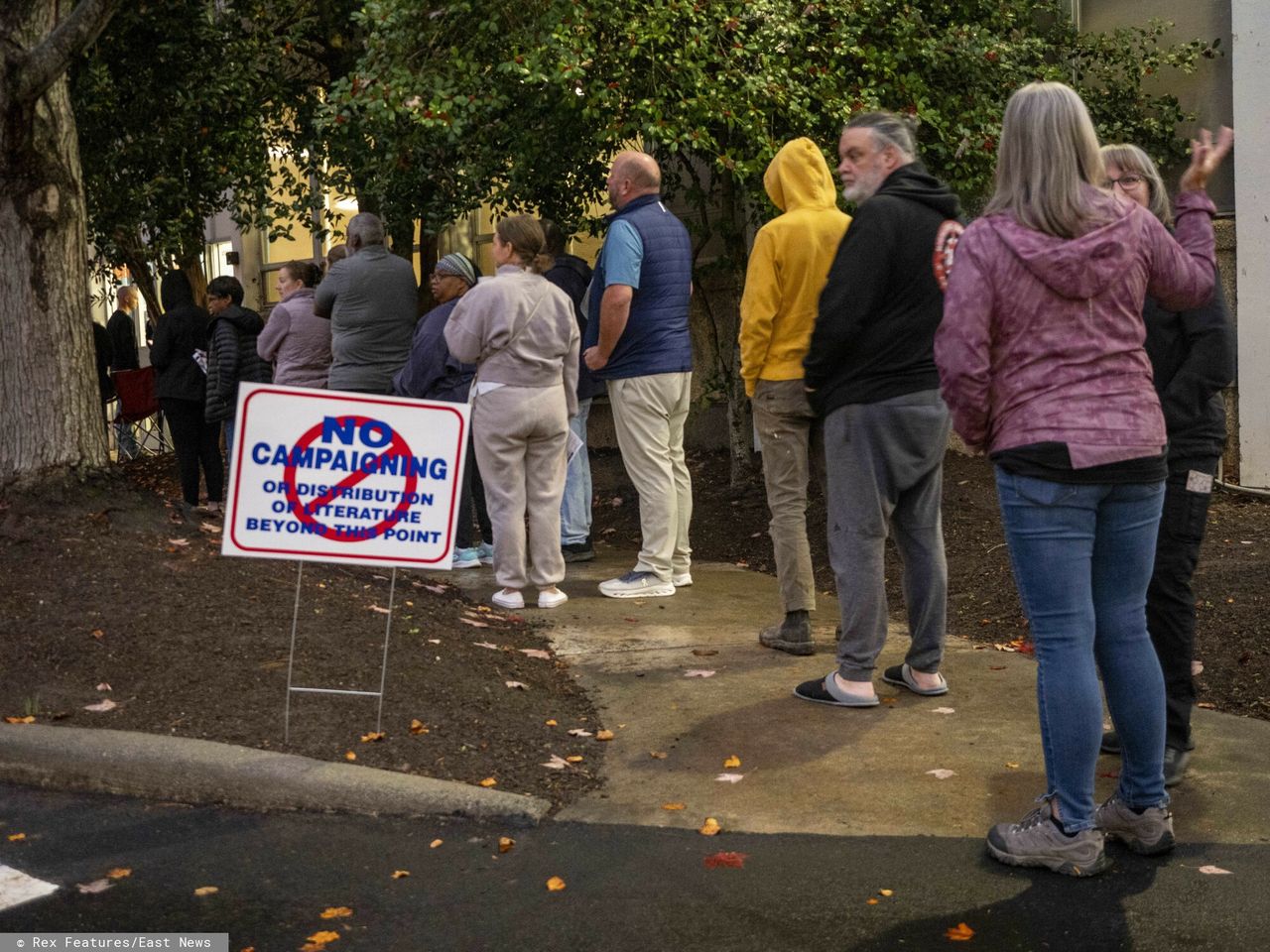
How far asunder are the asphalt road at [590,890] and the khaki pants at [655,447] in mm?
3379

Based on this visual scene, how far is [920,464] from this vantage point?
5.67m

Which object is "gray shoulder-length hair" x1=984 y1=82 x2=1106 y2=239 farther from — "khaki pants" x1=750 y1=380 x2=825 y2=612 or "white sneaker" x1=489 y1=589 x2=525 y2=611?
"white sneaker" x1=489 y1=589 x2=525 y2=611

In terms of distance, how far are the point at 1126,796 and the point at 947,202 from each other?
2175 millimetres

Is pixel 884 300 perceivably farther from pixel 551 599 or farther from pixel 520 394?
pixel 551 599

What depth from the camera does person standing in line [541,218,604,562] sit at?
8891 mm

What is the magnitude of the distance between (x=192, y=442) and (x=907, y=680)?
718 centimetres

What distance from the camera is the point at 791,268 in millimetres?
6238

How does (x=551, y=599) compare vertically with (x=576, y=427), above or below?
below

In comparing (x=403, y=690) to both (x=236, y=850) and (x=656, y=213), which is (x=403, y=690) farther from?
(x=656, y=213)

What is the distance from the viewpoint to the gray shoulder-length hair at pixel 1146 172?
4.77 metres

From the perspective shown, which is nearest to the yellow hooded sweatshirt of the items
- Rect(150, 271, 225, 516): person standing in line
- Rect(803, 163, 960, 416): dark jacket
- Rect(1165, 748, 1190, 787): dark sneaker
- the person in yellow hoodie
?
the person in yellow hoodie

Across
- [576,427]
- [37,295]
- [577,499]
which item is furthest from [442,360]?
[37,295]

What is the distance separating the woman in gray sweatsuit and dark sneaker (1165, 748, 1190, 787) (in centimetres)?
351

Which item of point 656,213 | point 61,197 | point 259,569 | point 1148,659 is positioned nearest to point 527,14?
point 656,213
